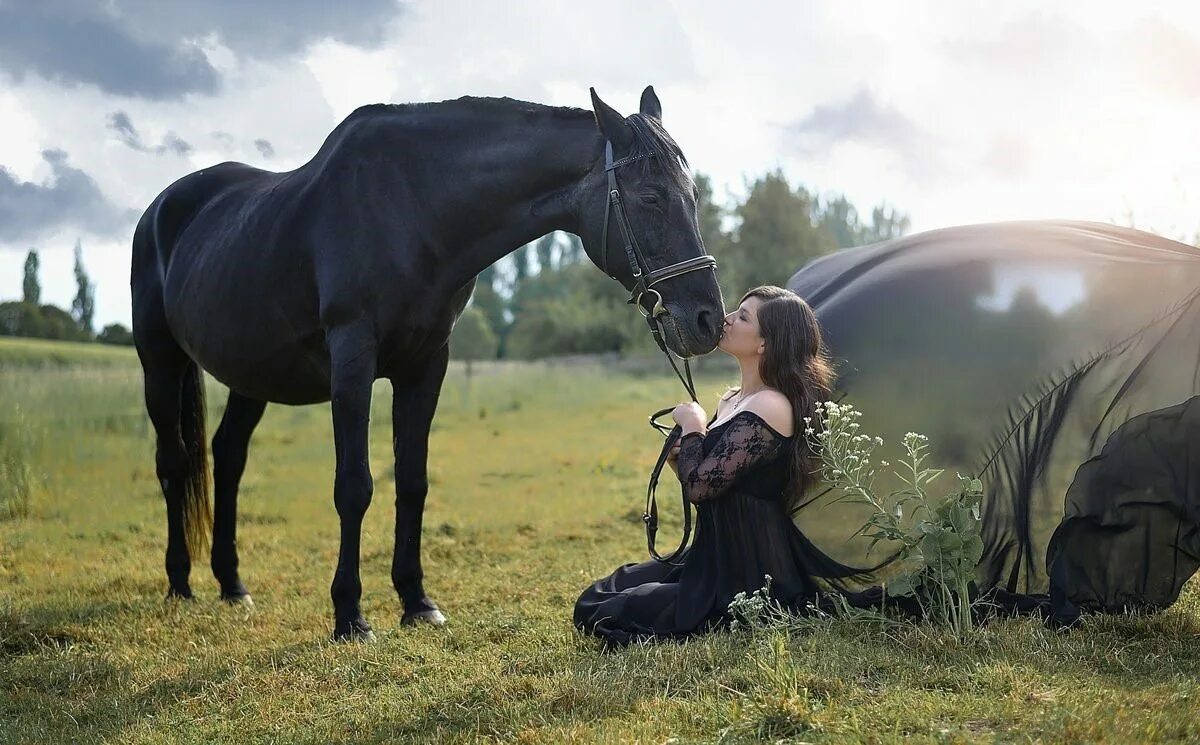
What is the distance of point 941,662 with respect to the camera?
3.29 m

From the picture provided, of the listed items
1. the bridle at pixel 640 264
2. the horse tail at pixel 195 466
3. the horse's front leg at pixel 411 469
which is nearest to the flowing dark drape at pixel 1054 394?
the bridle at pixel 640 264

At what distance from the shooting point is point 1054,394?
4.22 m

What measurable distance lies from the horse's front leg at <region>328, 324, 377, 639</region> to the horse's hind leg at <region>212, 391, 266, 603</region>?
5.80ft

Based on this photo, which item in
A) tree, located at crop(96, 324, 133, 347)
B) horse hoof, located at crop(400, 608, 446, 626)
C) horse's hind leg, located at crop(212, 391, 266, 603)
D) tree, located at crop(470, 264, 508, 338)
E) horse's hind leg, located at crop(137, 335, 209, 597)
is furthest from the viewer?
tree, located at crop(470, 264, 508, 338)

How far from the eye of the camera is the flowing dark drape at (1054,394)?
389 centimetres

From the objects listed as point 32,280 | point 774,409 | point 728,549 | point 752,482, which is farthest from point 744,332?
point 32,280

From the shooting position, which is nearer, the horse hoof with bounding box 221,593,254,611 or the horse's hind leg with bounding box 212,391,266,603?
the horse hoof with bounding box 221,593,254,611

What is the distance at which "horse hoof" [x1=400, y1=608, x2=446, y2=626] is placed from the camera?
15.6ft

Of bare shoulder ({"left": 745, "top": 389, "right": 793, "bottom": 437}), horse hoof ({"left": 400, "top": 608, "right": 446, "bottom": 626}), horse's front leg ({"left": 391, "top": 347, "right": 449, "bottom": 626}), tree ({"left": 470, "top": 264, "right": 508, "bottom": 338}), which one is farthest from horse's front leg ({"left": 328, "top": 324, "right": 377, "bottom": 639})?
tree ({"left": 470, "top": 264, "right": 508, "bottom": 338})

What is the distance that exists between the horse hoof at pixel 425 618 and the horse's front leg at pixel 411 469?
0.08 metres

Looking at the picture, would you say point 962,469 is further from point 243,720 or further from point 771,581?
point 243,720

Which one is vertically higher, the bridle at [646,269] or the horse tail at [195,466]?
the bridle at [646,269]

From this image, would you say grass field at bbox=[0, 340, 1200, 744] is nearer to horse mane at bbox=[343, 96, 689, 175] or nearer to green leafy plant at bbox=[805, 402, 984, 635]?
green leafy plant at bbox=[805, 402, 984, 635]

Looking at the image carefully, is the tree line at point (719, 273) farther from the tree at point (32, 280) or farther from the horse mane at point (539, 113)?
the horse mane at point (539, 113)
